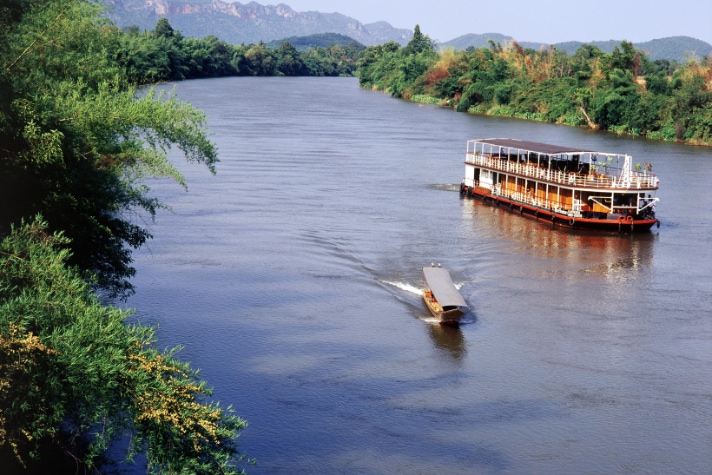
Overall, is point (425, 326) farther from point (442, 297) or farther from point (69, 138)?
point (69, 138)

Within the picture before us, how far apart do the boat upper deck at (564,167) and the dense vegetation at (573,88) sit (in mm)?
27104

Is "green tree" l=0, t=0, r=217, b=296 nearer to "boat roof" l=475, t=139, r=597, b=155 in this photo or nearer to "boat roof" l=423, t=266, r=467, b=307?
"boat roof" l=423, t=266, r=467, b=307

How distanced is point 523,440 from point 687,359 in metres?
6.52

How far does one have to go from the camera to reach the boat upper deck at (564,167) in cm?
3581

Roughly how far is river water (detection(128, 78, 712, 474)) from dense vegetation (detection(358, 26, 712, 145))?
2501 cm

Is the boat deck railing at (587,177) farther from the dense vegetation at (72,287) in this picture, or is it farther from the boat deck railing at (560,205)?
the dense vegetation at (72,287)

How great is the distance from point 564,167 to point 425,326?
17.7m

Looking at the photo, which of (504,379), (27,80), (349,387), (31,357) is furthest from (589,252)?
(31,357)

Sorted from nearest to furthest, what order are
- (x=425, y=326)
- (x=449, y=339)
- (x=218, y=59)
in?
(x=449, y=339), (x=425, y=326), (x=218, y=59)

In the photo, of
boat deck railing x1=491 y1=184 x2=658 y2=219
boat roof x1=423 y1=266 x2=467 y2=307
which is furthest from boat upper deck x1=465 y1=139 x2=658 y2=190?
boat roof x1=423 y1=266 x2=467 y2=307

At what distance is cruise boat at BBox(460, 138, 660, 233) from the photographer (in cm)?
3553

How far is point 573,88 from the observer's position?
261 ft

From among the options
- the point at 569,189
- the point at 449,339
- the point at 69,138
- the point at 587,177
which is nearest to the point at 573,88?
the point at 569,189

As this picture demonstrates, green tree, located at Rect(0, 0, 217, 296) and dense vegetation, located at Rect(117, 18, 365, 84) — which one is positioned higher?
dense vegetation, located at Rect(117, 18, 365, 84)
